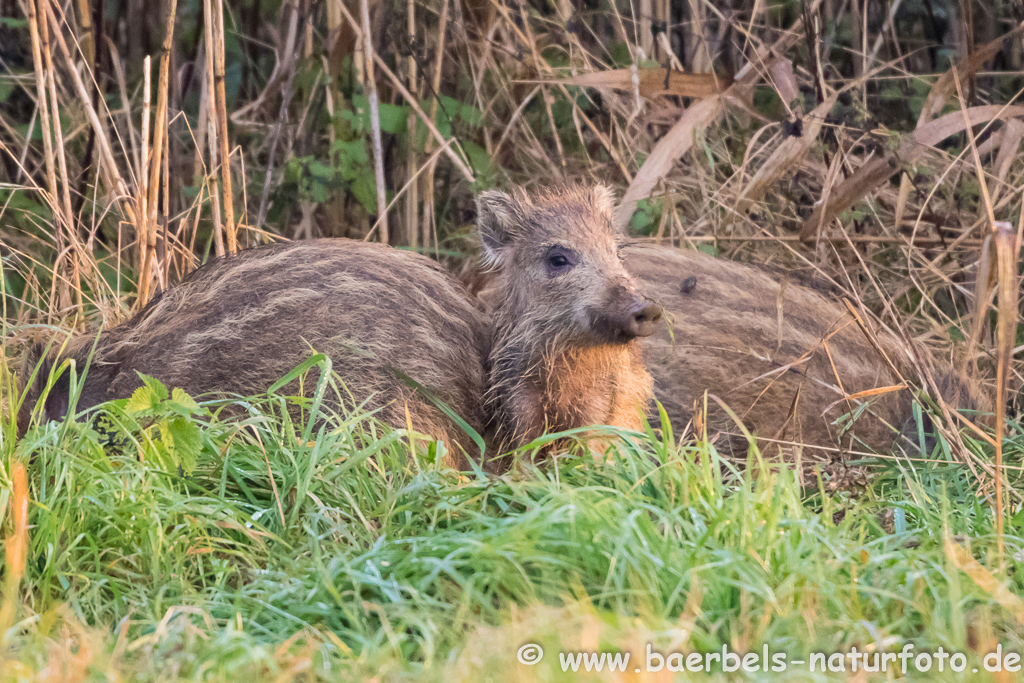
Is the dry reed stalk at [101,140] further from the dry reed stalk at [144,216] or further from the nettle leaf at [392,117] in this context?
the nettle leaf at [392,117]

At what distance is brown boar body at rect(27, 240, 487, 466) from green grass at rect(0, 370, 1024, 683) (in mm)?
368

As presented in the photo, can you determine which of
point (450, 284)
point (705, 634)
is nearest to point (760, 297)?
point (450, 284)

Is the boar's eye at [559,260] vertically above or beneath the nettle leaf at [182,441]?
above

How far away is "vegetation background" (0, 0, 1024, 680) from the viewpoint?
2260 mm

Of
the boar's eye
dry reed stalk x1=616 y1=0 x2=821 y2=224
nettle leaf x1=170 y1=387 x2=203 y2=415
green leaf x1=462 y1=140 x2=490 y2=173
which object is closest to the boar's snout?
the boar's eye

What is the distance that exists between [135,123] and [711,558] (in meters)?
4.95

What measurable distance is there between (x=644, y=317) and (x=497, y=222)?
2.83 ft

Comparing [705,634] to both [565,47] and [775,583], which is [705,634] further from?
[565,47]

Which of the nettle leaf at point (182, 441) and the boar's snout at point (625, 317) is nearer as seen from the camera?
the nettle leaf at point (182, 441)

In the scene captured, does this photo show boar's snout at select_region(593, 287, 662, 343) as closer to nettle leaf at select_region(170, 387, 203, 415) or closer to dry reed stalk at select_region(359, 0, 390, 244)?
nettle leaf at select_region(170, 387, 203, 415)

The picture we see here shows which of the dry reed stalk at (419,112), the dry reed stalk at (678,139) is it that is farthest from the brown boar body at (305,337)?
the dry reed stalk at (419,112)

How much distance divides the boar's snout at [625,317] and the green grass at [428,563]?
1.58 feet

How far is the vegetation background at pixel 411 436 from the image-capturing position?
7.41ft

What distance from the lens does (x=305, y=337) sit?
3529 millimetres
